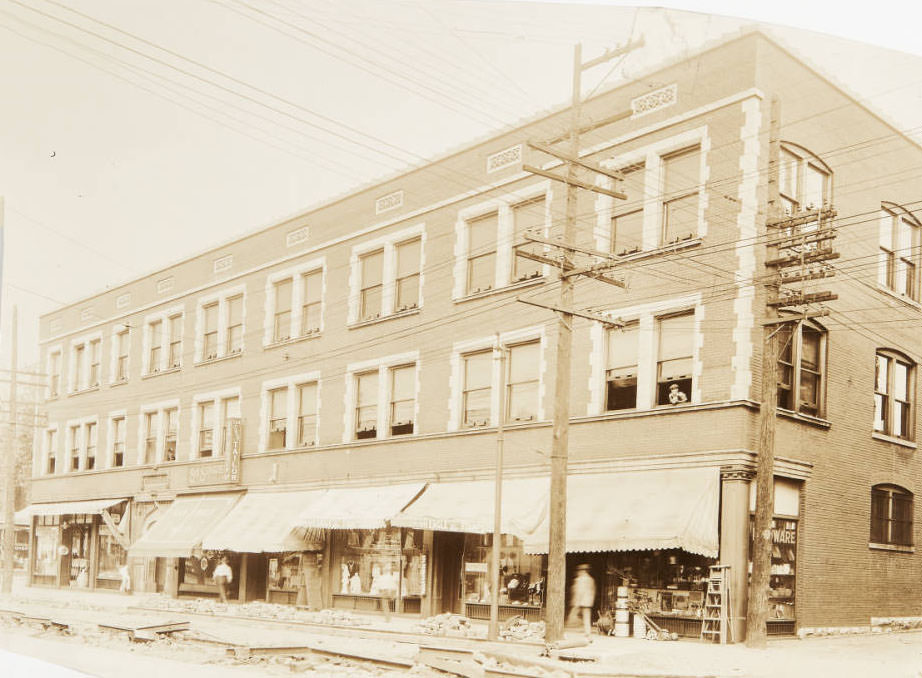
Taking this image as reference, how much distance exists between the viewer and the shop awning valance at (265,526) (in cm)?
1427

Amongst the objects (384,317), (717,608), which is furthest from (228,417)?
(717,608)

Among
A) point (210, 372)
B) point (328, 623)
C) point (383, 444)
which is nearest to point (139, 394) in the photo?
point (210, 372)

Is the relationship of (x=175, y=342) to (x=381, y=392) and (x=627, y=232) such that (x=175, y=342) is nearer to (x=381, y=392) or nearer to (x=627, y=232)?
(x=381, y=392)

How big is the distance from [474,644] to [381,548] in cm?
753

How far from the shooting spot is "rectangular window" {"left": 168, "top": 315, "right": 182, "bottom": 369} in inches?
544

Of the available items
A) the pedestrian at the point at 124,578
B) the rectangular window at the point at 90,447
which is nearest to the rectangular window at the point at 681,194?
the rectangular window at the point at 90,447

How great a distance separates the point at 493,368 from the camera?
1892 cm

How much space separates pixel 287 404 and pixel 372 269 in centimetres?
279

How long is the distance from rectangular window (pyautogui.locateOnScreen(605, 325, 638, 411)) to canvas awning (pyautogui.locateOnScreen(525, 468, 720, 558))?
3.82 feet

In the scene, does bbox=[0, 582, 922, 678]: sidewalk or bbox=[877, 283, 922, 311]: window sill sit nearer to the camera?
bbox=[0, 582, 922, 678]: sidewalk

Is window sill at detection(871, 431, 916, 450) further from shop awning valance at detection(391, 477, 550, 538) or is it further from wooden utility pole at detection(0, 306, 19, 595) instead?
wooden utility pole at detection(0, 306, 19, 595)

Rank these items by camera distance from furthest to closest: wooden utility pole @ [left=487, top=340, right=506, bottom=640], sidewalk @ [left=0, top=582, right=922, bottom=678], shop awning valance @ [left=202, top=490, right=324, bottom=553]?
1. wooden utility pole @ [left=487, top=340, right=506, bottom=640]
2. shop awning valance @ [left=202, top=490, right=324, bottom=553]
3. sidewalk @ [left=0, top=582, right=922, bottom=678]

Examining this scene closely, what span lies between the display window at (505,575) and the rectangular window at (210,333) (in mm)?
6200

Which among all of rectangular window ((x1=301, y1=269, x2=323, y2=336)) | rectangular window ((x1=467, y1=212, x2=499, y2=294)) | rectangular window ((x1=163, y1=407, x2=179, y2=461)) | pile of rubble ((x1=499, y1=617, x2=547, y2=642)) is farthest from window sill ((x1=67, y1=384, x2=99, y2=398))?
rectangular window ((x1=467, y1=212, x2=499, y2=294))
